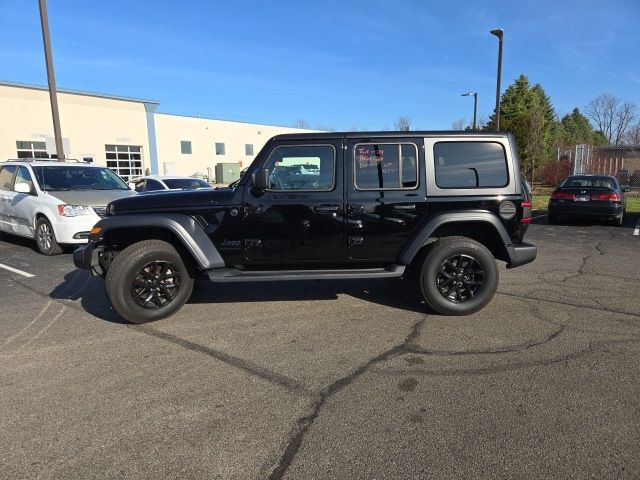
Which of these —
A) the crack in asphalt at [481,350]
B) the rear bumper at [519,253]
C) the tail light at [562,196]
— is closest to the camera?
the crack in asphalt at [481,350]

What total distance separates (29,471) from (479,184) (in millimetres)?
4497

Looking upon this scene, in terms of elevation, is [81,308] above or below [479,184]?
below

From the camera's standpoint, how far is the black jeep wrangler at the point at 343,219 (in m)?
4.70

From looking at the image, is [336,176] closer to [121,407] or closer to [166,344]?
[166,344]

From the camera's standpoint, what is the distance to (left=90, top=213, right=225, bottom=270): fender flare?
180 inches

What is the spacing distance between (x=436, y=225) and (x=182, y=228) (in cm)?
264

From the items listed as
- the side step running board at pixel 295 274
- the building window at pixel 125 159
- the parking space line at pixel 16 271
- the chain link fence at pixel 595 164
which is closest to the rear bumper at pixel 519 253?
the side step running board at pixel 295 274

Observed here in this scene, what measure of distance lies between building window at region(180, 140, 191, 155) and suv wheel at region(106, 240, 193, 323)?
37.8 metres

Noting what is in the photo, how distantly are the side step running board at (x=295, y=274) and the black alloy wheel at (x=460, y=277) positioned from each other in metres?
0.48

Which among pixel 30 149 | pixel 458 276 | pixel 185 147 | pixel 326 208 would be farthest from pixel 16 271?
pixel 185 147

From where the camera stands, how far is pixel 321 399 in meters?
3.14

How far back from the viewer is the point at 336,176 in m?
4.79

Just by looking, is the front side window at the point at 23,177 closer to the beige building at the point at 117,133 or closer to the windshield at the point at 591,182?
the windshield at the point at 591,182

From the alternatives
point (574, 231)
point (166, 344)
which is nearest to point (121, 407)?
point (166, 344)
